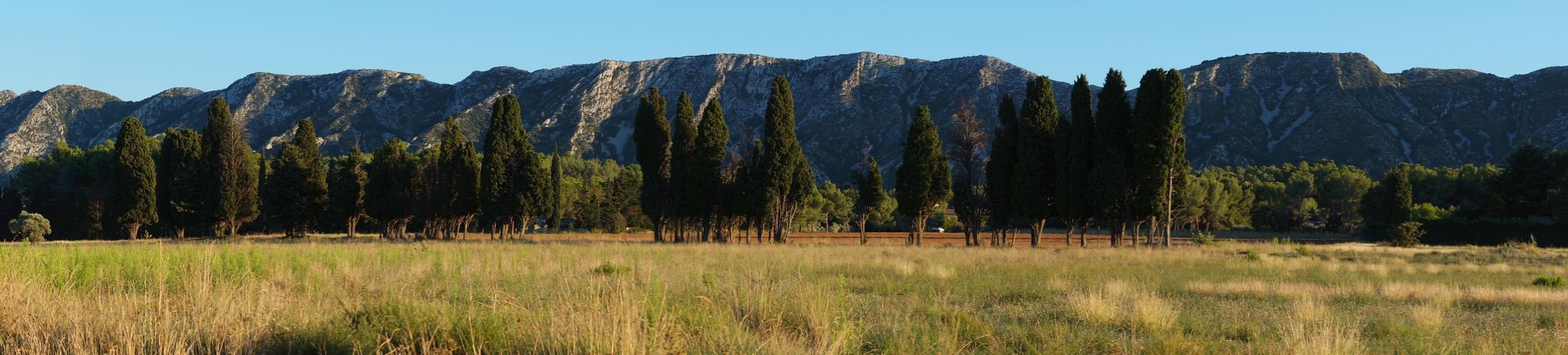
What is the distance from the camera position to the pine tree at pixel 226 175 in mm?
40094

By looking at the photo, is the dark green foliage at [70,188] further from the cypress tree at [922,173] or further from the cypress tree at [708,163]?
the cypress tree at [922,173]

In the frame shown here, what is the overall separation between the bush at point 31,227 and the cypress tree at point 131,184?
592cm

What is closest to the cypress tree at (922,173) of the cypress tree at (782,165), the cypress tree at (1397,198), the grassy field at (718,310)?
the cypress tree at (782,165)

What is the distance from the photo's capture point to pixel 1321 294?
1035cm

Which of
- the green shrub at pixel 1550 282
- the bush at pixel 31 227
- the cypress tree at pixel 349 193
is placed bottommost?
the bush at pixel 31 227

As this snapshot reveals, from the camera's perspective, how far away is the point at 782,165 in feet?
112

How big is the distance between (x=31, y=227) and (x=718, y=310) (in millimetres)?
58845

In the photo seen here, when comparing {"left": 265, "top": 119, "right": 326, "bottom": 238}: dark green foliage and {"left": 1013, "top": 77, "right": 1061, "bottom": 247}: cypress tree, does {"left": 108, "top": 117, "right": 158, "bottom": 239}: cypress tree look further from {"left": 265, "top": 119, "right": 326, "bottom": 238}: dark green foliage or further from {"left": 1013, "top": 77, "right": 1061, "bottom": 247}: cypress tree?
{"left": 1013, "top": 77, "right": 1061, "bottom": 247}: cypress tree

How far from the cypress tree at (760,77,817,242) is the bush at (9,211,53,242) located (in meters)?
41.6

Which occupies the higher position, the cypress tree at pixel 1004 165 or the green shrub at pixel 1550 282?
the cypress tree at pixel 1004 165

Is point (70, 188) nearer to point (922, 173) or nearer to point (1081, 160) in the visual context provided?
point (922, 173)

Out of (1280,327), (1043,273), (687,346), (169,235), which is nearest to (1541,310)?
(1280,327)

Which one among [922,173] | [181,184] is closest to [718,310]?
[922,173]

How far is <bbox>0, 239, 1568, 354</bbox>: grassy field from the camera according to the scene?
5258 mm
